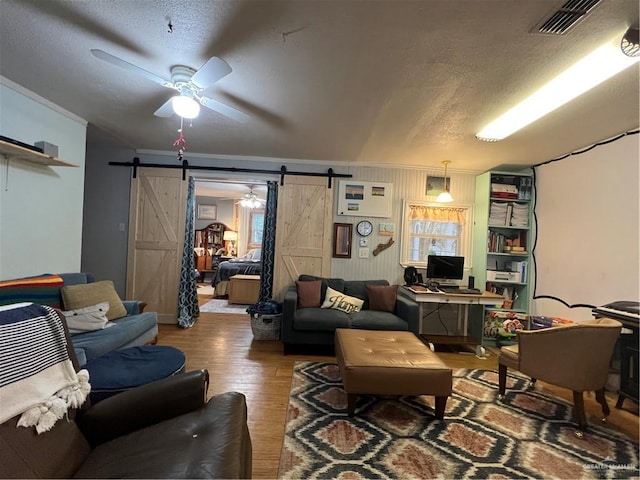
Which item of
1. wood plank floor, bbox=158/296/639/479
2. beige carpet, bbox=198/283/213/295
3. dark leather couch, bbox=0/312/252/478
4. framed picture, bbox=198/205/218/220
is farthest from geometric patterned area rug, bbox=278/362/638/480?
framed picture, bbox=198/205/218/220

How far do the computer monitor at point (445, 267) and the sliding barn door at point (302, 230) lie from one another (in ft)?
Result: 4.76

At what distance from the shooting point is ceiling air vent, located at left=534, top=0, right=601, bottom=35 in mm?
1431

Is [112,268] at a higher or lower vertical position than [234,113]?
lower

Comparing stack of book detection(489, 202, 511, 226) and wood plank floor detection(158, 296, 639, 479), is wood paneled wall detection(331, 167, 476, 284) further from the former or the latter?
wood plank floor detection(158, 296, 639, 479)

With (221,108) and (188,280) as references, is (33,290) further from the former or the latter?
(221,108)

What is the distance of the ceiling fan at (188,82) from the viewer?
1.77 m

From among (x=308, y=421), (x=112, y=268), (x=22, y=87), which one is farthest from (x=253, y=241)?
(x=308, y=421)

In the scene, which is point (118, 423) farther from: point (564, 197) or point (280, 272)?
point (564, 197)

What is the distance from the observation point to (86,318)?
8.47ft

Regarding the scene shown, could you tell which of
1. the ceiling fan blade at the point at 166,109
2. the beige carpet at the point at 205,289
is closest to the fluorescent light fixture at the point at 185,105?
the ceiling fan blade at the point at 166,109

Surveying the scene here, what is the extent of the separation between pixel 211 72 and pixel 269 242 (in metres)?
2.97

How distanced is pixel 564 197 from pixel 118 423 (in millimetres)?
4594

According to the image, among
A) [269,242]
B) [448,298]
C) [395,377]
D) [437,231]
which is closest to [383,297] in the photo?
[448,298]

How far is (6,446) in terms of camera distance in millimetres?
1038
